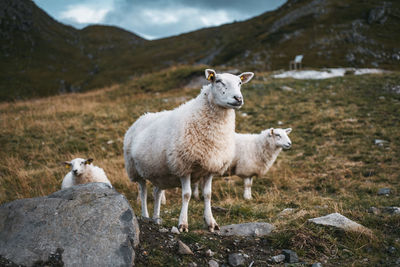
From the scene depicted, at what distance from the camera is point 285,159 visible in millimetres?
11523

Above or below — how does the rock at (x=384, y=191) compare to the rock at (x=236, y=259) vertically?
below

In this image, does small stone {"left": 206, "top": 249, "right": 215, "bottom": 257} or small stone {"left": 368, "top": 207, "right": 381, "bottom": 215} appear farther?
small stone {"left": 368, "top": 207, "right": 381, "bottom": 215}

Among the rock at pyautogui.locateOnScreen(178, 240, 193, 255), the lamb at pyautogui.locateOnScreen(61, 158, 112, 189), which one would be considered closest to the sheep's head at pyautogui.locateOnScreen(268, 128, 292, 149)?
the lamb at pyautogui.locateOnScreen(61, 158, 112, 189)

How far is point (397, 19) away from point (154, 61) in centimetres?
5761

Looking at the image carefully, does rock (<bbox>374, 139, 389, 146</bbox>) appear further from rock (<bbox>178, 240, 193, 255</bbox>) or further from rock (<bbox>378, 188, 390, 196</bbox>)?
rock (<bbox>178, 240, 193, 255</bbox>)

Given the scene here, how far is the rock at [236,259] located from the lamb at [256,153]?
5.45 metres

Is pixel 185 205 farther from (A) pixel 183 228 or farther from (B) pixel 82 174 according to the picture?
(B) pixel 82 174

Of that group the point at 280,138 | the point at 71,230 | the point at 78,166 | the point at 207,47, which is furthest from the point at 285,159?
the point at 207,47

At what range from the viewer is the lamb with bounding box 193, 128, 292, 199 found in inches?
385

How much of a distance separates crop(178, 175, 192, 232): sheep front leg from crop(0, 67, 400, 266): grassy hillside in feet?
0.71

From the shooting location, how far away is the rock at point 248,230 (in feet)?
16.0

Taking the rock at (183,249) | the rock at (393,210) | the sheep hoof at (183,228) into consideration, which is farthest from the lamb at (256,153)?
the rock at (183,249)

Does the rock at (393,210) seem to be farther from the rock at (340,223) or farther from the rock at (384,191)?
the rock at (384,191)

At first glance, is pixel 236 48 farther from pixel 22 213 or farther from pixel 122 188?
pixel 22 213
